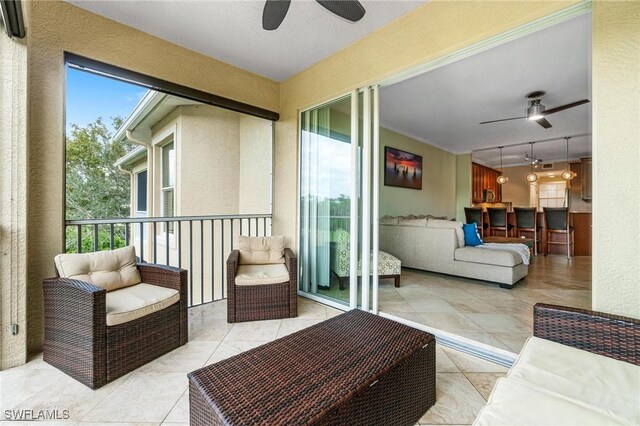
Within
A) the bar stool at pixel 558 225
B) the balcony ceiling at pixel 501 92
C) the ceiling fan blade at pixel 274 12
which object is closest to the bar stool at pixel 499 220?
the bar stool at pixel 558 225

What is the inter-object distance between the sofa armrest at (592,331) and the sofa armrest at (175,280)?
2261mm

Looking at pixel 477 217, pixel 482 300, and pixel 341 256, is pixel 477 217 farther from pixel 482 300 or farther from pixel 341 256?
pixel 341 256

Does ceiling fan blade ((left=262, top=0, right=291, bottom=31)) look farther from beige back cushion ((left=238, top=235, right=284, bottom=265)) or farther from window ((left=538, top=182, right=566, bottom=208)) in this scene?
window ((left=538, top=182, right=566, bottom=208))

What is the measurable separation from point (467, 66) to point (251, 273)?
3212 millimetres

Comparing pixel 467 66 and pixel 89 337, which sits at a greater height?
pixel 467 66

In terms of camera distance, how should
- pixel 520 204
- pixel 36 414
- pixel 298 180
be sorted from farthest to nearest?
pixel 520 204 < pixel 298 180 < pixel 36 414

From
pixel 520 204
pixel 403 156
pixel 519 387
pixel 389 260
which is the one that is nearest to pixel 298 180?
pixel 389 260

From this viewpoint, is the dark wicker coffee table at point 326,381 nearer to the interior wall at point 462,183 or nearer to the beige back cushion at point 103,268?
the beige back cushion at point 103,268

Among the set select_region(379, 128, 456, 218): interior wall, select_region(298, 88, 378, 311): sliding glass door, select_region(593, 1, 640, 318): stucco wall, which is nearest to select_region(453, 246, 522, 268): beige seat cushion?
select_region(379, 128, 456, 218): interior wall

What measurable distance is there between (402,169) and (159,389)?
17.1ft

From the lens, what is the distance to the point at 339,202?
9.85ft

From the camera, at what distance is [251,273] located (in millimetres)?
2598

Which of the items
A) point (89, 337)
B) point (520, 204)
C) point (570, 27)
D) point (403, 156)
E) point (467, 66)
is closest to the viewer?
point (89, 337)

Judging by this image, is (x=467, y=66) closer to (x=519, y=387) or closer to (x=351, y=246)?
(x=351, y=246)
